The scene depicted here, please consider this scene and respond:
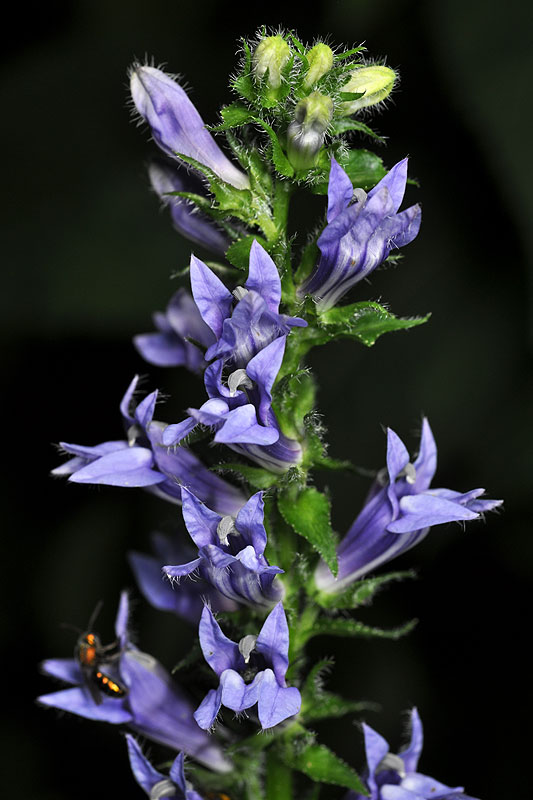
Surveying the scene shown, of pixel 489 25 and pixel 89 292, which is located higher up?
pixel 489 25

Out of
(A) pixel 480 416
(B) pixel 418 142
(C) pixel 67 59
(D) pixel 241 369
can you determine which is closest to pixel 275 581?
(D) pixel 241 369

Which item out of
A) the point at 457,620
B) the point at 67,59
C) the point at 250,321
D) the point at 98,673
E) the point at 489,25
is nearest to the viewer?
the point at 250,321

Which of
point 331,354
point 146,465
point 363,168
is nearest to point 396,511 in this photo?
point 146,465

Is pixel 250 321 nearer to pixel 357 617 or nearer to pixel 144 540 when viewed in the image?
pixel 357 617

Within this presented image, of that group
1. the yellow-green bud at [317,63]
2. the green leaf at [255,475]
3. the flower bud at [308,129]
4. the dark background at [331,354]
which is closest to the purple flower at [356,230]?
the flower bud at [308,129]

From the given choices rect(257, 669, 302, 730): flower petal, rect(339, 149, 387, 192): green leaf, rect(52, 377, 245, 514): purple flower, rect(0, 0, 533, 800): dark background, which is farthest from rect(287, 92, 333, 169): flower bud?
rect(0, 0, 533, 800): dark background

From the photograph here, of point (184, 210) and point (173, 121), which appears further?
point (184, 210)

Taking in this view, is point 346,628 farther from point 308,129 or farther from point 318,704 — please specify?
point 308,129
